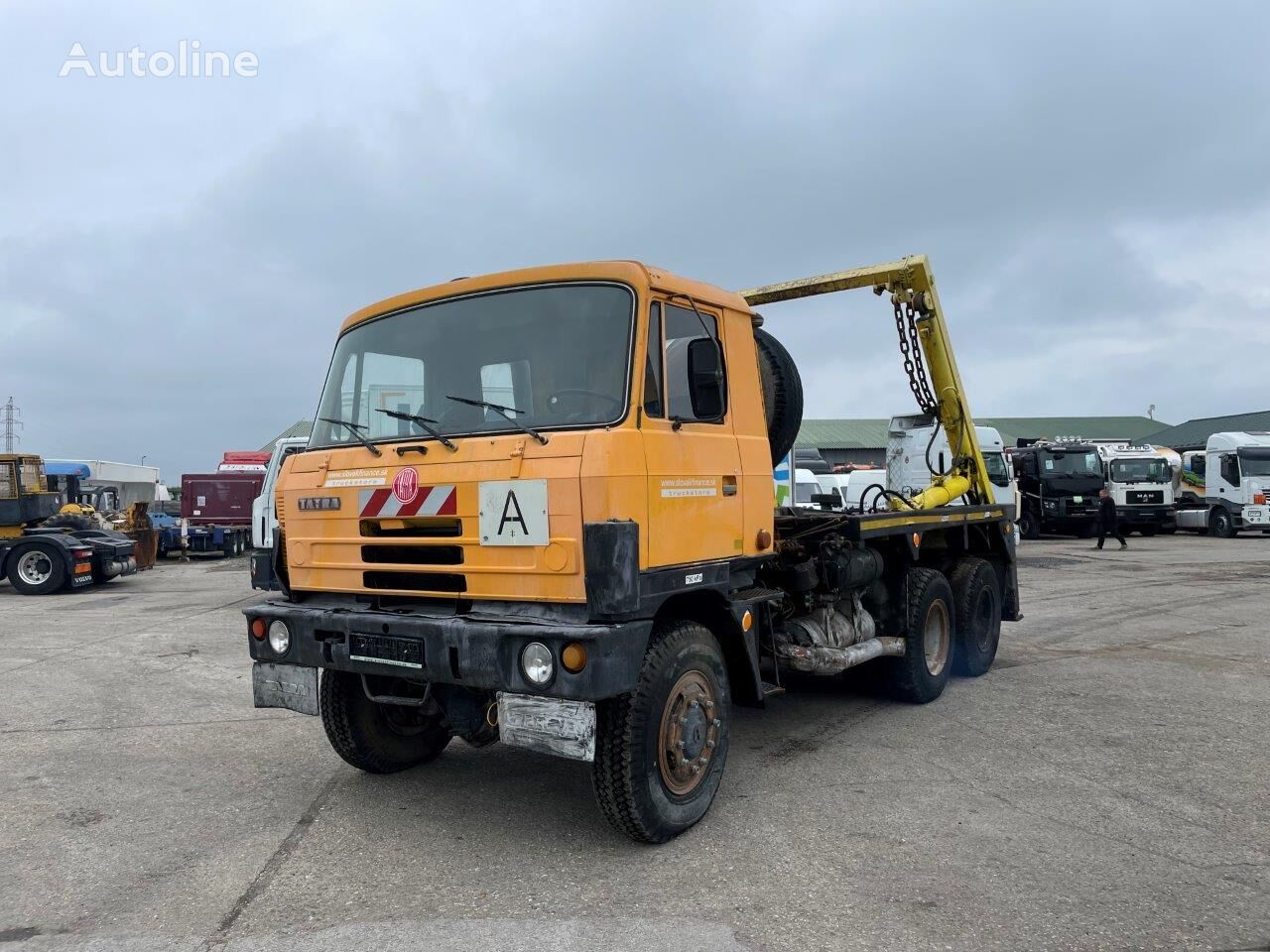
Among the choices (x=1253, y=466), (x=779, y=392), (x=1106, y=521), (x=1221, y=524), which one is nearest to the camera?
(x=779, y=392)

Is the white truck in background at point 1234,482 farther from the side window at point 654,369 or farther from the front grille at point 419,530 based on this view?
the front grille at point 419,530

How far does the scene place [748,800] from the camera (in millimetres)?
5023

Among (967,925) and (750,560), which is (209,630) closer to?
(750,560)

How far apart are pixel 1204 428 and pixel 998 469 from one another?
41.5 metres

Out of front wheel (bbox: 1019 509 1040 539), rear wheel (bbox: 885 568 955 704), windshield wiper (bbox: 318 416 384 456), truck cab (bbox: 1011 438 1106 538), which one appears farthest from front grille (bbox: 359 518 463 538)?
front wheel (bbox: 1019 509 1040 539)

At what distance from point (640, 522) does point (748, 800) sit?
1855 millimetres

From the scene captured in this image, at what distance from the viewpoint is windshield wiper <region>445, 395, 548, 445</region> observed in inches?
166

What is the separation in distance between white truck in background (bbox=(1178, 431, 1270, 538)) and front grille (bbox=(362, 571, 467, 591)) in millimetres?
27527

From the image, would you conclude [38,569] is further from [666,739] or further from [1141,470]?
[1141,470]

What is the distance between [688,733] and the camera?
452 cm

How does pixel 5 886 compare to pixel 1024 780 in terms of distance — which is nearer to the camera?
pixel 5 886

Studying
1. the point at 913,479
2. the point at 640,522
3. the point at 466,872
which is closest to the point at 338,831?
the point at 466,872

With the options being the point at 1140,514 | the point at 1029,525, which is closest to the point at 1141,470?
the point at 1140,514

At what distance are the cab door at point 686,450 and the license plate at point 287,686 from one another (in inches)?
78.9
